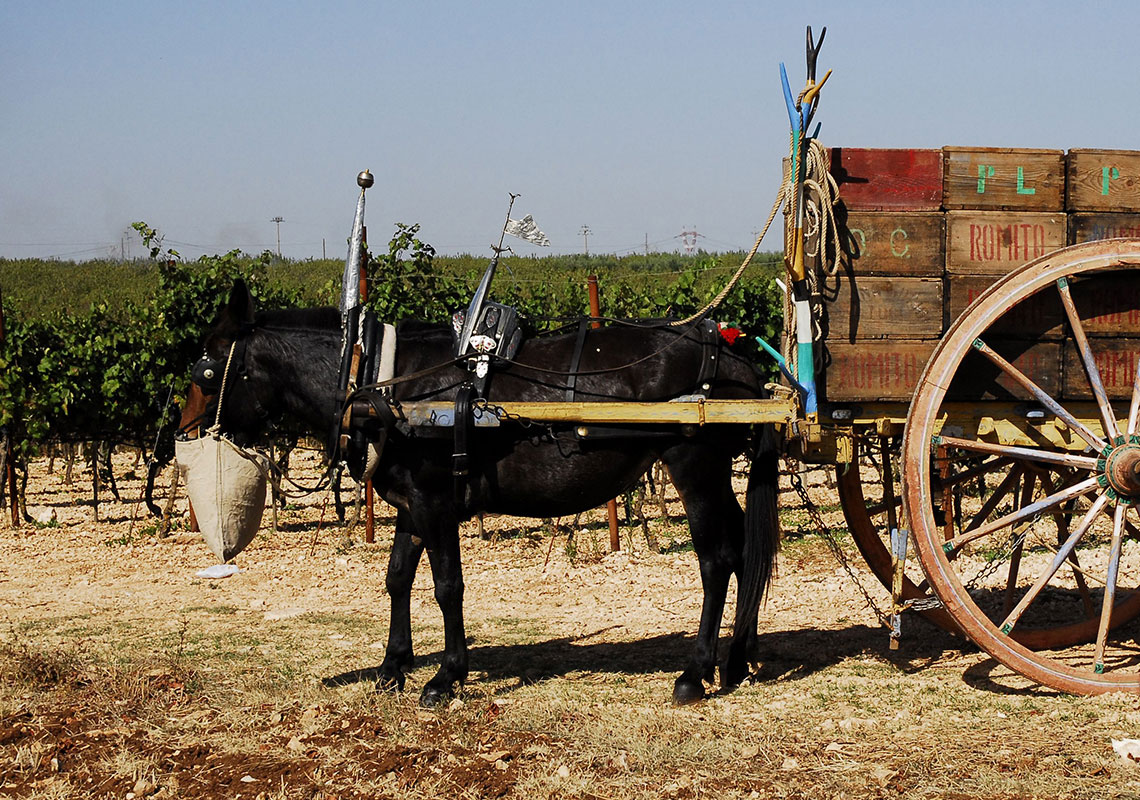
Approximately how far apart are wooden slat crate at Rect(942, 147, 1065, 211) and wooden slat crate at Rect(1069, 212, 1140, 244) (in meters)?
0.11

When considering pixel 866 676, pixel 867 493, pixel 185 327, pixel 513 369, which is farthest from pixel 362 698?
pixel 867 493

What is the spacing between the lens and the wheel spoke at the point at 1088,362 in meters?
4.89

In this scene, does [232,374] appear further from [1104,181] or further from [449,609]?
[1104,181]

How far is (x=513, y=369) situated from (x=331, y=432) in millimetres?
964

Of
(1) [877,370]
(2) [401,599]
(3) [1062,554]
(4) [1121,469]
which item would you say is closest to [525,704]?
(2) [401,599]

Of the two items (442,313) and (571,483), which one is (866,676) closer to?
(571,483)

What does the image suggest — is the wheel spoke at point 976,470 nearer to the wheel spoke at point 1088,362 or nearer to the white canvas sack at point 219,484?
the wheel spoke at point 1088,362

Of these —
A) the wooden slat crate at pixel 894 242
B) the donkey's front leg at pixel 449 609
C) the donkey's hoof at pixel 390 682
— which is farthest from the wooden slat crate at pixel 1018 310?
the donkey's hoof at pixel 390 682

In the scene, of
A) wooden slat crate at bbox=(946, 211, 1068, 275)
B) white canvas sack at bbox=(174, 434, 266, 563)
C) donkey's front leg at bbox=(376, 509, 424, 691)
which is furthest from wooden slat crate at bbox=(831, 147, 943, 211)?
white canvas sack at bbox=(174, 434, 266, 563)

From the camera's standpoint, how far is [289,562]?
10.3 m

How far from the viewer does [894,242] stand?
507 centimetres

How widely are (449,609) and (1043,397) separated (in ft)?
9.87

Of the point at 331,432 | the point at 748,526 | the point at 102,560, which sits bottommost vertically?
the point at 102,560

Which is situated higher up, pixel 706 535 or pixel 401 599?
pixel 706 535
